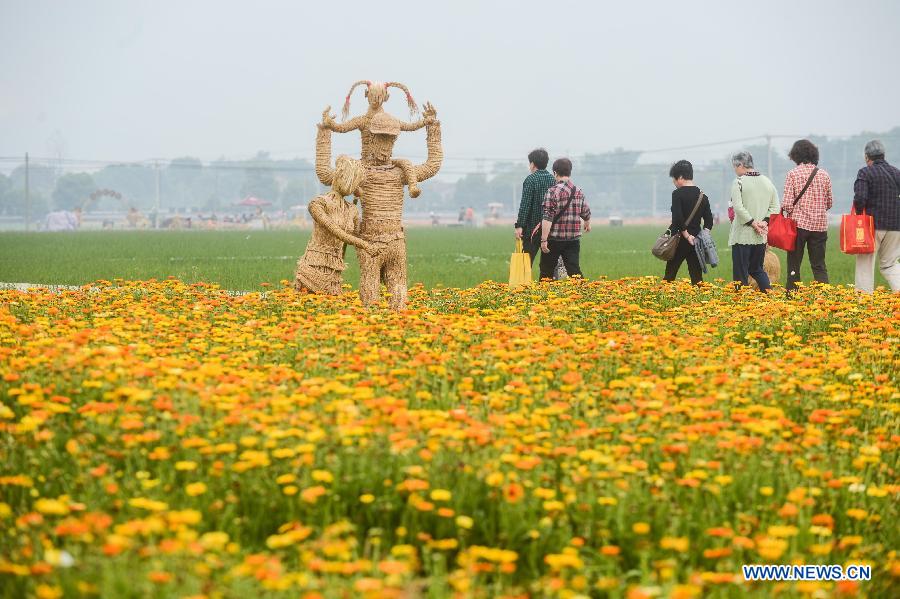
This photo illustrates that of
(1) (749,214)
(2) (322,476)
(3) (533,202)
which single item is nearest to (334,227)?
(3) (533,202)

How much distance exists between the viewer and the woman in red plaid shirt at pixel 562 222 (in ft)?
45.7

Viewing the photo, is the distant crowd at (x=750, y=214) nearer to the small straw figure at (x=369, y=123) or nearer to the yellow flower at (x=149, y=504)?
the small straw figure at (x=369, y=123)

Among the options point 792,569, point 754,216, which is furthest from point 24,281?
point 792,569

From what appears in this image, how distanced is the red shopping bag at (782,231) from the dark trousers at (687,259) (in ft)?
2.92

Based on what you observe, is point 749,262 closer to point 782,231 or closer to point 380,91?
point 782,231

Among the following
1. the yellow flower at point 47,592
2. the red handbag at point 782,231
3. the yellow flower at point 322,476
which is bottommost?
the yellow flower at point 47,592

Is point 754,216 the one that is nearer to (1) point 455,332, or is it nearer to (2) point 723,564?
(1) point 455,332

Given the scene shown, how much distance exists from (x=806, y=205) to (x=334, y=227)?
233 inches

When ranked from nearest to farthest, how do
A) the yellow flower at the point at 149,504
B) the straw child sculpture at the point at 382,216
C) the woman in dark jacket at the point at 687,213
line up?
the yellow flower at the point at 149,504 → the straw child sculpture at the point at 382,216 → the woman in dark jacket at the point at 687,213

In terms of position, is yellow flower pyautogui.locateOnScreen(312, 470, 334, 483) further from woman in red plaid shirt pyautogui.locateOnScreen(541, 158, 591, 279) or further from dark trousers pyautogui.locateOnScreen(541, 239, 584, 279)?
dark trousers pyautogui.locateOnScreen(541, 239, 584, 279)

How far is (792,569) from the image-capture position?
472 cm

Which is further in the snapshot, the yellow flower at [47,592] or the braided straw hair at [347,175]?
the braided straw hair at [347,175]

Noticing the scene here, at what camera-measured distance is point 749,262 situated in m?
14.2

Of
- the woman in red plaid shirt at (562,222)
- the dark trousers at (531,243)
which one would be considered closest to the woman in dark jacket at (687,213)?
the woman in red plaid shirt at (562,222)
